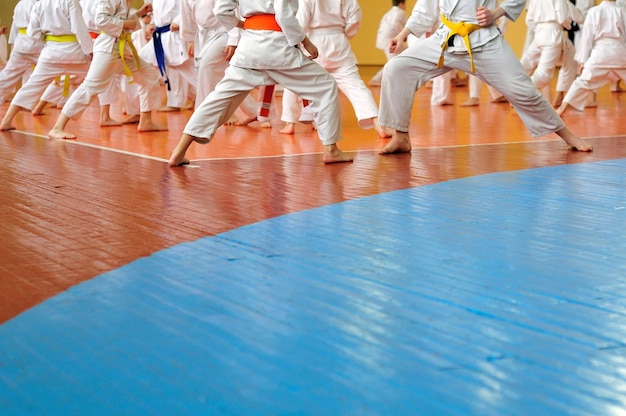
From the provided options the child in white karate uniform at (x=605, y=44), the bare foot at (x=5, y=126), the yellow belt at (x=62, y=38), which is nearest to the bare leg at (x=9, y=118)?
the bare foot at (x=5, y=126)

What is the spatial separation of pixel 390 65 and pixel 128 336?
3.73m

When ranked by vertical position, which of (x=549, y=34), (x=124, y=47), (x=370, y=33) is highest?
(x=370, y=33)

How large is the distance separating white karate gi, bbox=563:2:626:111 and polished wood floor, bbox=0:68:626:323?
0.68 m

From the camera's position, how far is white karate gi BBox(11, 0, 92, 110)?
7383mm

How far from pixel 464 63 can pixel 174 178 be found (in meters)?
1.94

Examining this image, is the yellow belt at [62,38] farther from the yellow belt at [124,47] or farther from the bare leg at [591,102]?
the bare leg at [591,102]

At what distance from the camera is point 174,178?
4820 mm

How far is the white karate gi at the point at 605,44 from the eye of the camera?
8750mm

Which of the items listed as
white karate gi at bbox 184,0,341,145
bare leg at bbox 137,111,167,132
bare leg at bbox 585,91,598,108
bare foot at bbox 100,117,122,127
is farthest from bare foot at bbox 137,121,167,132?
bare leg at bbox 585,91,598,108

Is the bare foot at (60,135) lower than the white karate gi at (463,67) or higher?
lower

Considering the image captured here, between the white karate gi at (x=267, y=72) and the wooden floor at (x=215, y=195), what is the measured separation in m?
0.28

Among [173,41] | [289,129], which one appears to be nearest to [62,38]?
[173,41]

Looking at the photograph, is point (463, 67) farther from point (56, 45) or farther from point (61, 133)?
point (56, 45)

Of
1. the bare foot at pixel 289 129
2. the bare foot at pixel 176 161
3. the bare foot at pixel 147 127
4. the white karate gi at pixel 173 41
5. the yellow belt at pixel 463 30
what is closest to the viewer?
the bare foot at pixel 176 161
